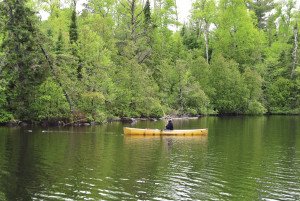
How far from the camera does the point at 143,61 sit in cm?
7225

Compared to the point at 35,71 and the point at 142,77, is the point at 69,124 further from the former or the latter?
the point at 142,77

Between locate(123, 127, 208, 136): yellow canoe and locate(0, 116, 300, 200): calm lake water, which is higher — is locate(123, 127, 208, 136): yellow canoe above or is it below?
above

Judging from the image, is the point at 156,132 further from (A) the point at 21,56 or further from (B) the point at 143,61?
(B) the point at 143,61

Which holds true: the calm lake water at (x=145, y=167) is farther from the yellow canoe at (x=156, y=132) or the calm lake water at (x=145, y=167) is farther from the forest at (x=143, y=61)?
the forest at (x=143, y=61)

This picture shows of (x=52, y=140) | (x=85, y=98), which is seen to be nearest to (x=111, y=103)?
(x=85, y=98)

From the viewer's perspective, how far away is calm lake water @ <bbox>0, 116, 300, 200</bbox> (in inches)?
740

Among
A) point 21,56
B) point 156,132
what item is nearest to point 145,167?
point 156,132

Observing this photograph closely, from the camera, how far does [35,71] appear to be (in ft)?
158

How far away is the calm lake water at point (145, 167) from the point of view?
61.7ft

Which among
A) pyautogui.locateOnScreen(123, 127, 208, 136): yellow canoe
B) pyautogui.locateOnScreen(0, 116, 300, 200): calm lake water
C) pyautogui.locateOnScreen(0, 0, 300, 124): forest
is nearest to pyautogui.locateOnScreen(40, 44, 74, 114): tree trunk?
pyautogui.locateOnScreen(0, 0, 300, 124): forest

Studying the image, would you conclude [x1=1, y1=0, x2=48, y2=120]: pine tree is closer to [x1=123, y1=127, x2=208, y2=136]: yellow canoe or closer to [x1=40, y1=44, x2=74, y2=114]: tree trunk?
[x1=40, y1=44, x2=74, y2=114]: tree trunk

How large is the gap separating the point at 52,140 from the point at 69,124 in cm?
1426

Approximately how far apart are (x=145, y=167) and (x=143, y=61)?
48804 millimetres

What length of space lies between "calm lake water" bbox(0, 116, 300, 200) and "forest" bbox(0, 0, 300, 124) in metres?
11.3
